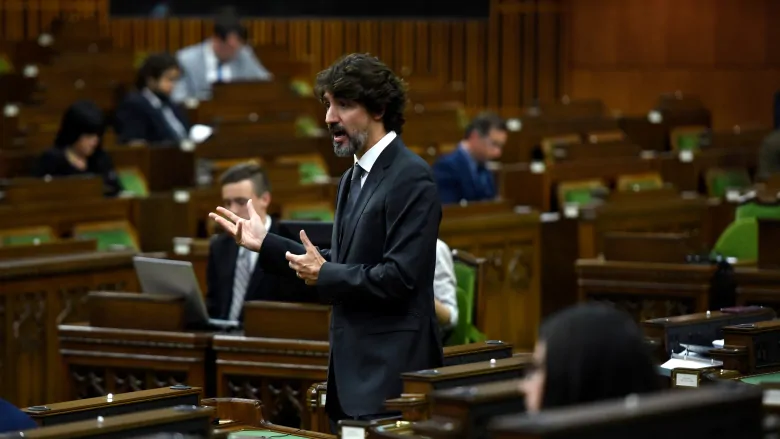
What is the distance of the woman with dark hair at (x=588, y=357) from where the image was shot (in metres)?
1.96

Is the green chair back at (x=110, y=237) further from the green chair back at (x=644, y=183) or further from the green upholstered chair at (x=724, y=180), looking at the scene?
the green upholstered chair at (x=724, y=180)

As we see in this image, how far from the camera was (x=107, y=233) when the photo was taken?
251 inches

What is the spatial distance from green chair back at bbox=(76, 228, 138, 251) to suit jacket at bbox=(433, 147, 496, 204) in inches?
68.2

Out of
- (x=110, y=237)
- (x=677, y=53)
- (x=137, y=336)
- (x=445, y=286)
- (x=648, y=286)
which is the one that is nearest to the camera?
(x=445, y=286)

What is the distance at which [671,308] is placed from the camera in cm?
563

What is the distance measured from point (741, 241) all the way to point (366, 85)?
10.4 feet

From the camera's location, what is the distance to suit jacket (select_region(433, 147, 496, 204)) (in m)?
7.34

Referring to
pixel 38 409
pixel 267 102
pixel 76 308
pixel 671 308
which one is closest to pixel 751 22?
pixel 267 102

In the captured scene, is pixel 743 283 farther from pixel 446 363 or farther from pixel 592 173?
pixel 592 173

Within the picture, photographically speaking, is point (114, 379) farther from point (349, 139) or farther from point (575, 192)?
point (575, 192)

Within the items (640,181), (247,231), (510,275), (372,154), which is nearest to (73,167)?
(510,275)

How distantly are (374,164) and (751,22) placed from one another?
10.0m

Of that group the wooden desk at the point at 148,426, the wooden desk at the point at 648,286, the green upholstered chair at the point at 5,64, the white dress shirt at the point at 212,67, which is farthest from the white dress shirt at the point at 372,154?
the green upholstered chair at the point at 5,64

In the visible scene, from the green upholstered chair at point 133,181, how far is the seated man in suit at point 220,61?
2652 mm
